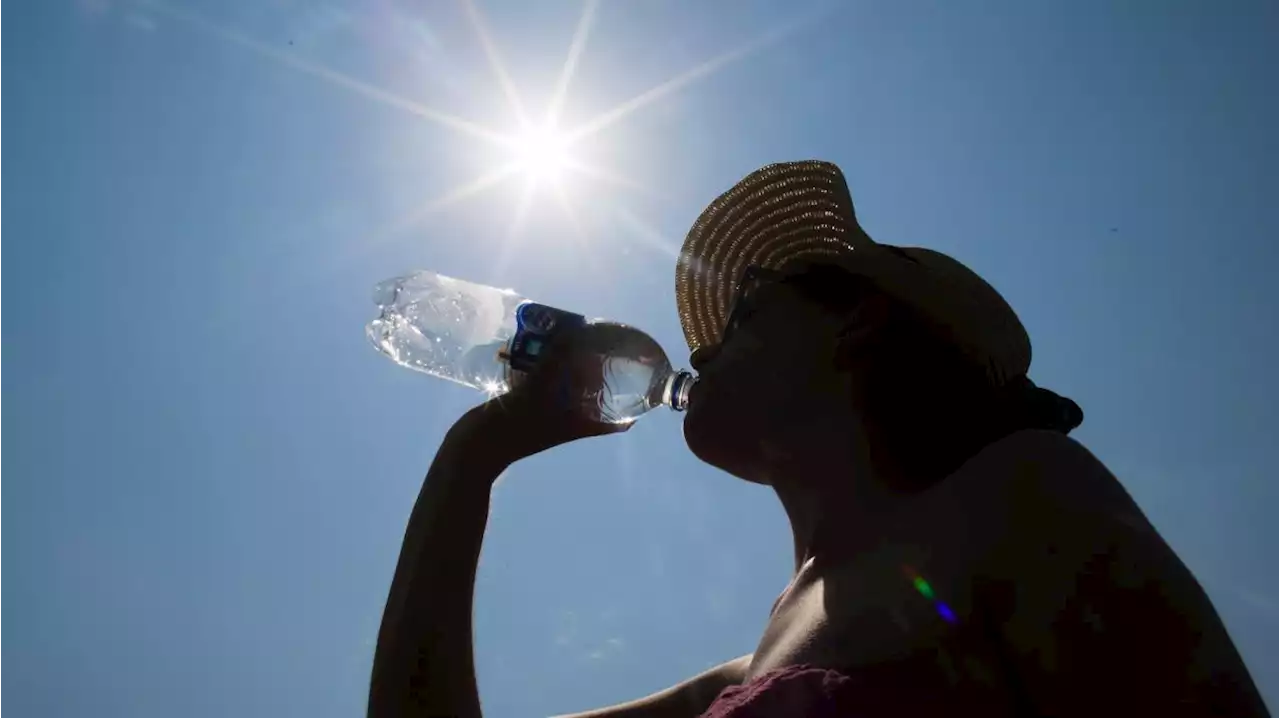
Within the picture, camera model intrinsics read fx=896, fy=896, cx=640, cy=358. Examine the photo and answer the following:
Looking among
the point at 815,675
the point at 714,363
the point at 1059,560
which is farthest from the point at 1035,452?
the point at 714,363

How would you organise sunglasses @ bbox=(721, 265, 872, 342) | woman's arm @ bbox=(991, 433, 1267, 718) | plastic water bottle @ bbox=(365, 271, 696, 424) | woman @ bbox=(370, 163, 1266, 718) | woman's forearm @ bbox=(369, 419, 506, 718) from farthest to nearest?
plastic water bottle @ bbox=(365, 271, 696, 424)
sunglasses @ bbox=(721, 265, 872, 342)
woman's forearm @ bbox=(369, 419, 506, 718)
woman @ bbox=(370, 163, 1266, 718)
woman's arm @ bbox=(991, 433, 1267, 718)

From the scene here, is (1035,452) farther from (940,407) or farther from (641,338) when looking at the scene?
(641,338)

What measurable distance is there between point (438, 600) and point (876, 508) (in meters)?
1.07

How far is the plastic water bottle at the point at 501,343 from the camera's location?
272 cm

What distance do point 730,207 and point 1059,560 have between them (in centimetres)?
196

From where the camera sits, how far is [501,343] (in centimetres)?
366

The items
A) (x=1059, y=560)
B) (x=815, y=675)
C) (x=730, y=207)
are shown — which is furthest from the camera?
(x=730, y=207)

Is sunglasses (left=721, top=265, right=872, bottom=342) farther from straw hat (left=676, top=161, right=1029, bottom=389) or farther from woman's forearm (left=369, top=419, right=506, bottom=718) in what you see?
woman's forearm (left=369, top=419, right=506, bottom=718)

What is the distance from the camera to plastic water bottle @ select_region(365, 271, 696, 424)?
2.72 metres

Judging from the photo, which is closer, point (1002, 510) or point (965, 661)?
point (965, 661)

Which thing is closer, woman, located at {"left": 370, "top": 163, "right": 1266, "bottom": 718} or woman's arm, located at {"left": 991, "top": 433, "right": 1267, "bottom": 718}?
woman's arm, located at {"left": 991, "top": 433, "right": 1267, "bottom": 718}

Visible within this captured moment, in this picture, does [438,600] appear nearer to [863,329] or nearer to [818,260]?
[863,329]

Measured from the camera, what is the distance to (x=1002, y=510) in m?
1.62

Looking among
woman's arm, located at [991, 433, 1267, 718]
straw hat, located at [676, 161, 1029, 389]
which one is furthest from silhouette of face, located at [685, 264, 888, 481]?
woman's arm, located at [991, 433, 1267, 718]
